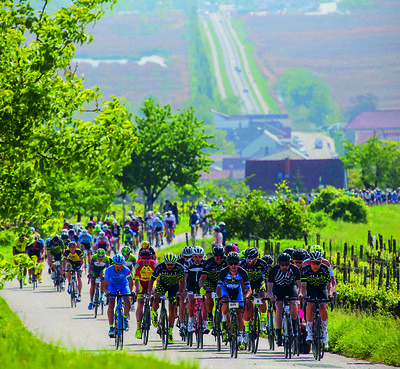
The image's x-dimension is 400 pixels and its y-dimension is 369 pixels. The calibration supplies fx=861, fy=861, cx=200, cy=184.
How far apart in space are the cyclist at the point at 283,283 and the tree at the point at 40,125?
3.22 m

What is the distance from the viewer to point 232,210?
39.5 m

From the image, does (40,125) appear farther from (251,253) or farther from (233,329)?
(233,329)

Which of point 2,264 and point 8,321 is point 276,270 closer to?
point 2,264

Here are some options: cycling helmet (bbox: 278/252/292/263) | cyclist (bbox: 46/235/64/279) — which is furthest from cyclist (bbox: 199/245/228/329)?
cyclist (bbox: 46/235/64/279)

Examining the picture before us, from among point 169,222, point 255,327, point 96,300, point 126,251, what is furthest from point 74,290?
point 169,222

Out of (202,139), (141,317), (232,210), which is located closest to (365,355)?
(141,317)

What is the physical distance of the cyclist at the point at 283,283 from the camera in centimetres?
1451

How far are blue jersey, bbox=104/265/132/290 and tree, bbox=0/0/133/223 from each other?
5.25 ft

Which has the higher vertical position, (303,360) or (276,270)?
(276,270)

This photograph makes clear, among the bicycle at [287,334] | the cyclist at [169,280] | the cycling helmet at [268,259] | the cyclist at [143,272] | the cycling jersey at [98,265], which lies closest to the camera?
the bicycle at [287,334]

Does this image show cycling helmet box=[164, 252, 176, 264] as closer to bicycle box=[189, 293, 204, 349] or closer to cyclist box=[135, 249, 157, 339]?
bicycle box=[189, 293, 204, 349]

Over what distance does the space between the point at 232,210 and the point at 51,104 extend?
2527 cm

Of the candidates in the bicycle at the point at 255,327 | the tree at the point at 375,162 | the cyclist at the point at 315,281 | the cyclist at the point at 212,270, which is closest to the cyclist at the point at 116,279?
the cyclist at the point at 212,270

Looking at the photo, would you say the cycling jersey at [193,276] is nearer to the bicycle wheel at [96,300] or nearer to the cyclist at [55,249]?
the bicycle wheel at [96,300]
